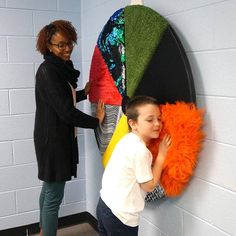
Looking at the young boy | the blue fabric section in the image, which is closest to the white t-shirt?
the young boy

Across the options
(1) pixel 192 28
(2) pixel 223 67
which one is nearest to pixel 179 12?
(1) pixel 192 28

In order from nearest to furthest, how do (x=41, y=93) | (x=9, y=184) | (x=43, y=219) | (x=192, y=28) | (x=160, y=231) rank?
(x=192, y=28)
(x=160, y=231)
(x=41, y=93)
(x=43, y=219)
(x=9, y=184)

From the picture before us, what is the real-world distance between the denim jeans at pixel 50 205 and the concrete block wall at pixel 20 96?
429mm

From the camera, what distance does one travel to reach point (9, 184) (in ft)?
7.24

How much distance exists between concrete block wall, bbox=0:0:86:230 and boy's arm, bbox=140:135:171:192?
1.15m

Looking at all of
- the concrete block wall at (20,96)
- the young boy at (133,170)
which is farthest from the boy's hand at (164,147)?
the concrete block wall at (20,96)

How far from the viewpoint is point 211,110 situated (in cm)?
123

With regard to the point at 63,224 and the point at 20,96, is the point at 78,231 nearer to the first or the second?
the point at 63,224

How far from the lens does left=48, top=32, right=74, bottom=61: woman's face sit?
1729mm

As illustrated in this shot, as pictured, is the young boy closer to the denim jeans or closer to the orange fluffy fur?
the orange fluffy fur

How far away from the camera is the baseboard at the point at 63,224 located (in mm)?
2254

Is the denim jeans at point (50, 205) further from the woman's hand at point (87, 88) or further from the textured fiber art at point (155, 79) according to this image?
the woman's hand at point (87, 88)

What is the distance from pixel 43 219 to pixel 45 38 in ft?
3.26

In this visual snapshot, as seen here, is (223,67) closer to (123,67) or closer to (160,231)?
(123,67)
